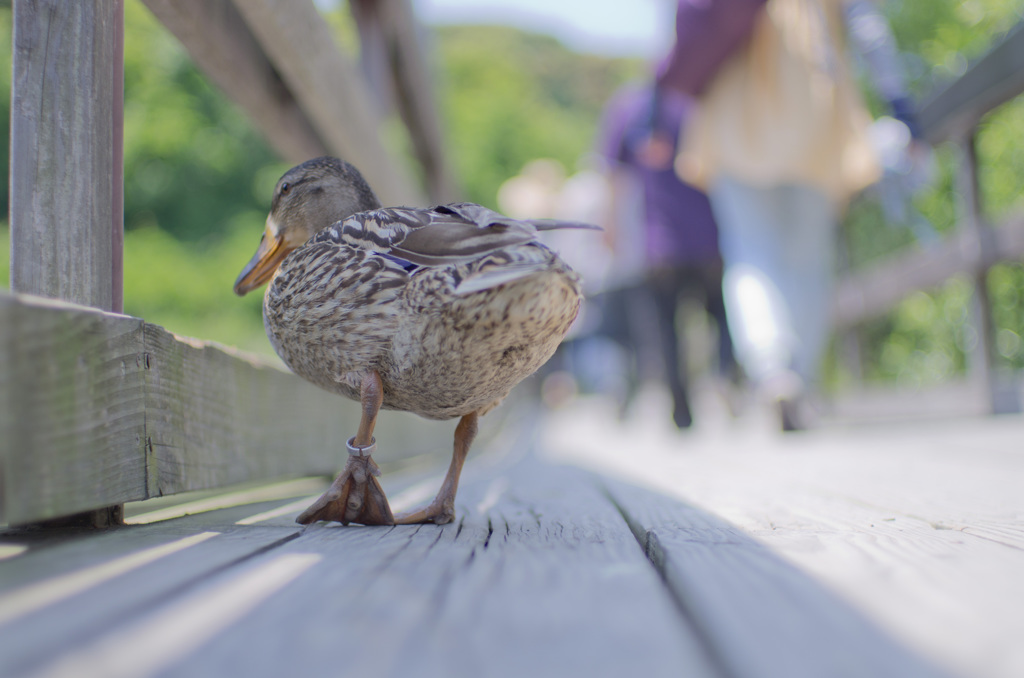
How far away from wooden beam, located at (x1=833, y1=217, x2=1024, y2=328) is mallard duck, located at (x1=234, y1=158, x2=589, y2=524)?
12.1ft

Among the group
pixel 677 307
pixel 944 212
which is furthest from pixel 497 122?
pixel 677 307

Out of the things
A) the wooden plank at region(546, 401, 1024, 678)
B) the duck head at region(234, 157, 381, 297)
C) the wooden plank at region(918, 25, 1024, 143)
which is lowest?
the wooden plank at region(546, 401, 1024, 678)

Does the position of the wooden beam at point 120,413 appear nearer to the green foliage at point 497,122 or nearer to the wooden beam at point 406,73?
the wooden beam at point 406,73

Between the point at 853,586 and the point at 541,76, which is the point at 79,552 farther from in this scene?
the point at 541,76

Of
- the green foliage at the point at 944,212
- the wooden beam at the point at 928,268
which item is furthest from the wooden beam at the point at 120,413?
the green foliage at the point at 944,212

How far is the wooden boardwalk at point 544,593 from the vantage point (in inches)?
27.8

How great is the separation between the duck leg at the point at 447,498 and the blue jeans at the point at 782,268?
280 cm

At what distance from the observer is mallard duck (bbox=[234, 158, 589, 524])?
4.39 feet

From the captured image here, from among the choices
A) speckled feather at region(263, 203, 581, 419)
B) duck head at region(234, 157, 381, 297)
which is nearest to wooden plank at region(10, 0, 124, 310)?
speckled feather at region(263, 203, 581, 419)

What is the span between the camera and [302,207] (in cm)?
190

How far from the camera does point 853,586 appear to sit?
0.93m

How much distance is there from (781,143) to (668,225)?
1047 millimetres

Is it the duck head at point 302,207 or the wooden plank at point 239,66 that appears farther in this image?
the duck head at point 302,207

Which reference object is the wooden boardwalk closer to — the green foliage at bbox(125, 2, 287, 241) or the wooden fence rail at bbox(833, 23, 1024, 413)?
the wooden fence rail at bbox(833, 23, 1024, 413)
